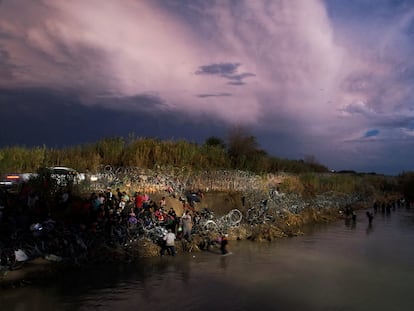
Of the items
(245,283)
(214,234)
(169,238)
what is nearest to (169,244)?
(169,238)

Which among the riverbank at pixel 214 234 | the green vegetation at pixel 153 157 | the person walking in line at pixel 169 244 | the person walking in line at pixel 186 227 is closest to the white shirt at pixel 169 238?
the person walking in line at pixel 169 244

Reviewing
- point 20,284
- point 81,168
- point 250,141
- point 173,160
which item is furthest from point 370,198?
point 20,284

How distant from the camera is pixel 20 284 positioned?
49.7ft

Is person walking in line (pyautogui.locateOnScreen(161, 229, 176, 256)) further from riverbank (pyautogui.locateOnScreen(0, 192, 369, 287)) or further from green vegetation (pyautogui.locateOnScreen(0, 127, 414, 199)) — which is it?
green vegetation (pyautogui.locateOnScreen(0, 127, 414, 199))

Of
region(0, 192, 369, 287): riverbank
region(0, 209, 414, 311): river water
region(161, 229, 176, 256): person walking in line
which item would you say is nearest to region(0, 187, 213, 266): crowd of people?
region(161, 229, 176, 256): person walking in line

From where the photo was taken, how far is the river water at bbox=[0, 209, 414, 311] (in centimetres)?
1354

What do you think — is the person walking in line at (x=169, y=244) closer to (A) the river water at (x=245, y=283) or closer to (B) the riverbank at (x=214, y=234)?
(B) the riverbank at (x=214, y=234)

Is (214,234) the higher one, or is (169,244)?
(214,234)

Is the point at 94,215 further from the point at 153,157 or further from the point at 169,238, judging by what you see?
the point at 153,157

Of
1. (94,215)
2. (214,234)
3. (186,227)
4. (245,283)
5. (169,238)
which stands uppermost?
(94,215)

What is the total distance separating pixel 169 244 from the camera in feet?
67.5

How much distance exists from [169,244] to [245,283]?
5.60 metres

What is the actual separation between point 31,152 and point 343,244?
2133 cm

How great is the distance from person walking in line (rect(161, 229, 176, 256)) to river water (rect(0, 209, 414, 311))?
0.52 meters
